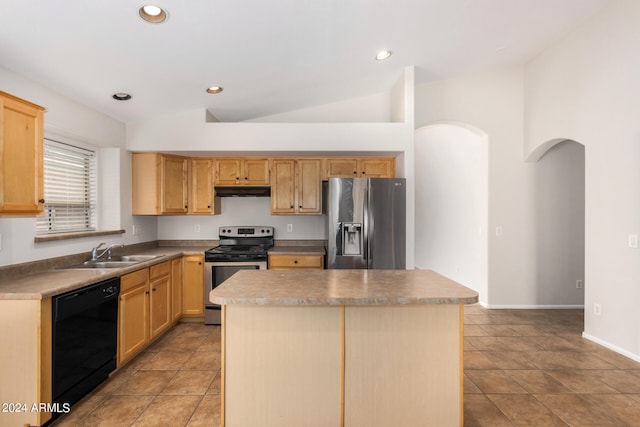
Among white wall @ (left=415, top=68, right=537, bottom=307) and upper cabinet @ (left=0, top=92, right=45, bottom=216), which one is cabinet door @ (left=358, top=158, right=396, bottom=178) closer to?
white wall @ (left=415, top=68, right=537, bottom=307)

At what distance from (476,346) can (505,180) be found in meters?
2.36

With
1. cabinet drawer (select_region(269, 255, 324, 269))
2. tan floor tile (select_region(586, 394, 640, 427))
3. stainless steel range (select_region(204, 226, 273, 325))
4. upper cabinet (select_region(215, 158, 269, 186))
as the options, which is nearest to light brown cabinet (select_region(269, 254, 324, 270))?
cabinet drawer (select_region(269, 255, 324, 269))

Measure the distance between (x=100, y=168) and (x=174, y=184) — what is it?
77 centimetres

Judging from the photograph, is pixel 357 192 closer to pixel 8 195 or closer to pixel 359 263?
pixel 359 263

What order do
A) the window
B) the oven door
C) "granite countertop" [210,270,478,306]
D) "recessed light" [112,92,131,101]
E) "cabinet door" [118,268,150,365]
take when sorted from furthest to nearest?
the oven door, "recessed light" [112,92,131,101], the window, "cabinet door" [118,268,150,365], "granite countertop" [210,270,478,306]

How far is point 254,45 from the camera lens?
2.55 m

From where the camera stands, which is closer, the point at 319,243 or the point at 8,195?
the point at 8,195

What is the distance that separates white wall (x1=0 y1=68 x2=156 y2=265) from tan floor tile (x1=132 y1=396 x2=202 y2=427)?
1453mm

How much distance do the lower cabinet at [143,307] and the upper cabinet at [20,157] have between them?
0.89 metres

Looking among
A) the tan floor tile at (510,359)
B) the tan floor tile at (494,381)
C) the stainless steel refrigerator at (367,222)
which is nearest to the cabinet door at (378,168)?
the stainless steel refrigerator at (367,222)

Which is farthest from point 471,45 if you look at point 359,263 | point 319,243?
point 319,243

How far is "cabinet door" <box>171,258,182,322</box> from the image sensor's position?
3.59 metres

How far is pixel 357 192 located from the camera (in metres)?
3.54

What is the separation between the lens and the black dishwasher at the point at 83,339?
200 cm
